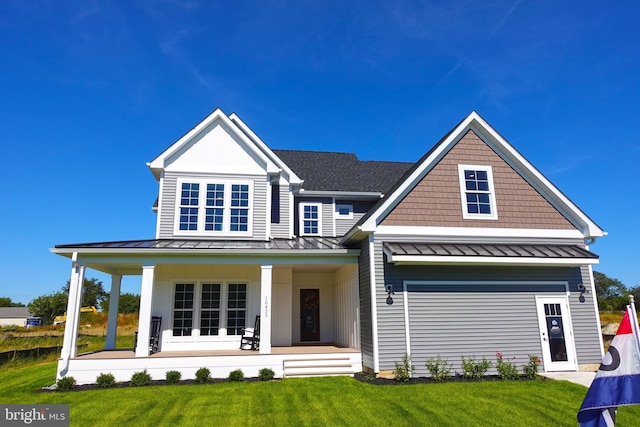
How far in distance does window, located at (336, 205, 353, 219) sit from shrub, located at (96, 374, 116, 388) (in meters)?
9.98

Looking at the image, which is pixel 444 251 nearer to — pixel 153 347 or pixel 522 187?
pixel 522 187

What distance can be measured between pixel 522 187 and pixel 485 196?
126cm

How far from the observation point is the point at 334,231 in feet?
55.3

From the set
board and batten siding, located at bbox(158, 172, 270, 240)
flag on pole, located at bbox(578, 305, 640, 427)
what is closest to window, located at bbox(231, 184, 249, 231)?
board and batten siding, located at bbox(158, 172, 270, 240)

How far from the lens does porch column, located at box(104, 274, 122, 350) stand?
563 inches

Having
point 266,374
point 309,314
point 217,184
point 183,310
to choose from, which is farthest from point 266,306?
point 217,184

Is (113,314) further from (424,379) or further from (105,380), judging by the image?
(424,379)

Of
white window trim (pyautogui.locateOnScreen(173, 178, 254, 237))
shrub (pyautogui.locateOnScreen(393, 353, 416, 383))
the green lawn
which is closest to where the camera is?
the green lawn

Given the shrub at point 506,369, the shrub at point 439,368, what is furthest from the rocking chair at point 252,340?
the shrub at point 506,369

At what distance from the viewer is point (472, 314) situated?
37.3 ft

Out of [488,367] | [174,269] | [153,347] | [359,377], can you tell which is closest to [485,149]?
[488,367]

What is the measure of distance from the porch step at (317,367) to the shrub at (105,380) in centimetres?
451

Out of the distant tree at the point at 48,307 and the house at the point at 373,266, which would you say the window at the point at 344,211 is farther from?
the distant tree at the point at 48,307

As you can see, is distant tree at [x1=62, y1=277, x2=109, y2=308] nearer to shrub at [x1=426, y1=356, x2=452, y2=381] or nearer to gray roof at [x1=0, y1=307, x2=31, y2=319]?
gray roof at [x1=0, y1=307, x2=31, y2=319]
